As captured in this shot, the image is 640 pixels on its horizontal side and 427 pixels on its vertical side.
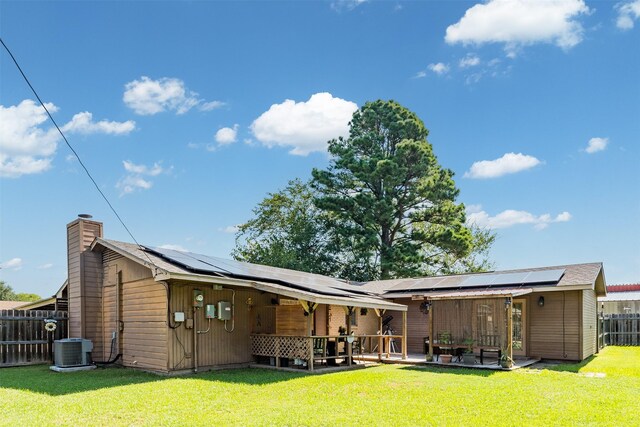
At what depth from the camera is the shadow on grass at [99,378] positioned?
9.78 meters

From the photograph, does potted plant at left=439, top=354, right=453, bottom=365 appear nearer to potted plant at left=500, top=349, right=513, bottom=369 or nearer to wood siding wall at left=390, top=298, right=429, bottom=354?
potted plant at left=500, top=349, right=513, bottom=369

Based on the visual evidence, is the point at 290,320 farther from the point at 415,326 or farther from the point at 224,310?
the point at 415,326

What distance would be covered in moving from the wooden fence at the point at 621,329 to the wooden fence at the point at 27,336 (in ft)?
69.4

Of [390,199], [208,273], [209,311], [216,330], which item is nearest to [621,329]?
[390,199]

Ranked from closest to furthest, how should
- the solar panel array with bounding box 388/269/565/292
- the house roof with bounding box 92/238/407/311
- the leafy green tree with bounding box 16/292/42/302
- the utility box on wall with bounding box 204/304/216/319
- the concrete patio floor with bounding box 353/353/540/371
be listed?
the house roof with bounding box 92/238/407/311 < the utility box on wall with bounding box 204/304/216/319 < the concrete patio floor with bounding box 353/353/540/371 < the solar panel array with bounding box 388/269/565/292 < the leafy green tree with bounding box 16/292/42/302

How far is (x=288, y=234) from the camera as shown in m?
33.7

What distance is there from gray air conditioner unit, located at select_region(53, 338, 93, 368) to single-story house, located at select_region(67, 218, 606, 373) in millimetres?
809

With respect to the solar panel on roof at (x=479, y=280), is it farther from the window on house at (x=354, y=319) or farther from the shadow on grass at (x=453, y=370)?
the shadow on grass at (x=453, y=370)

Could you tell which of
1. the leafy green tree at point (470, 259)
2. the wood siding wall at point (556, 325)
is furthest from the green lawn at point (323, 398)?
the leafy green tree at point (470, 259)

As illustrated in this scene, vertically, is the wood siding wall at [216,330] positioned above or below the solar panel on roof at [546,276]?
below

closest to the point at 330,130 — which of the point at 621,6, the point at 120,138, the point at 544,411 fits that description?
the point at 120,138

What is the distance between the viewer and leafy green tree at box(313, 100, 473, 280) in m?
28.0

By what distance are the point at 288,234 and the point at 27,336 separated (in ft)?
68.2

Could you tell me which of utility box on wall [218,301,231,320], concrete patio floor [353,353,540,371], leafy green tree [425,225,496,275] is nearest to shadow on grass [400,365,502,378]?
concrete patio floor [353,353,540,371]
